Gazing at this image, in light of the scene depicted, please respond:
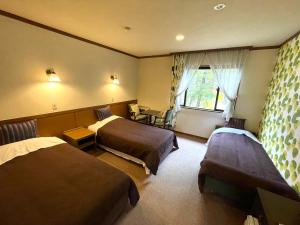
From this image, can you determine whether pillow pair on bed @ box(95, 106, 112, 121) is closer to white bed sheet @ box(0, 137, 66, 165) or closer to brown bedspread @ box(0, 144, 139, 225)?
white bed sheet @ box(0, 137, 66, 165)

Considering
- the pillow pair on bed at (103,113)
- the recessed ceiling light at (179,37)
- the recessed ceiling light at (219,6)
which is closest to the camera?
the recessed ceiling light at (219,6)

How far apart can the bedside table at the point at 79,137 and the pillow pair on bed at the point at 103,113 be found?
1.86ft

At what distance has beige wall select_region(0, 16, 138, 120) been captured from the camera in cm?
200

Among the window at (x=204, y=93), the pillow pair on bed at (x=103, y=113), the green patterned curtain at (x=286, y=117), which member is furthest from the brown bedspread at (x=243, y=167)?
the pillow pair on bed at (x=103, y=113)

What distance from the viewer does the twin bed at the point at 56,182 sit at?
107 centimetres

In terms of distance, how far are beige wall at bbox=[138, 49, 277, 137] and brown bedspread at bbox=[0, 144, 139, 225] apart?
9.59ft

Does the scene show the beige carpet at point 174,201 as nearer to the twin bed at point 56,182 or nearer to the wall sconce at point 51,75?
the twin bed at point 56,182

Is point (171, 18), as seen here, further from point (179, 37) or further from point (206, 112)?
point (206, 112)

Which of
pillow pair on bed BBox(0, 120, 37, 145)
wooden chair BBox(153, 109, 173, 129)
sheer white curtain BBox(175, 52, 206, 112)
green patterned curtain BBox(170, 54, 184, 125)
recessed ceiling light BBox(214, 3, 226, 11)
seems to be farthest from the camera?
green patterned curtain BBox(170, 54, 184, 125)

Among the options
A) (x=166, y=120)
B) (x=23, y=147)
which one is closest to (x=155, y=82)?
(x=166, y=120)

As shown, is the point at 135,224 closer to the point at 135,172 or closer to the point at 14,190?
the point at 135,172

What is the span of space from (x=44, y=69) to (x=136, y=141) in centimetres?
216

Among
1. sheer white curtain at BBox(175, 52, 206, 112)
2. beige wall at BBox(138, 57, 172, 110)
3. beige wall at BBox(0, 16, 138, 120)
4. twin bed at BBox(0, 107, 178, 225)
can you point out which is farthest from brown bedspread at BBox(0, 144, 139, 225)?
beige wall at BBox(138, 57, 172, 110)

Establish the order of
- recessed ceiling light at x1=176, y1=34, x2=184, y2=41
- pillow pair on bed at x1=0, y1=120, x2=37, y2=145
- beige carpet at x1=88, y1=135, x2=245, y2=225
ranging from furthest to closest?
recessed ceiling light at x1=176, y1=34, x2=184, y2=41 → pillow pair on bed at x1=0, y1=120, x2=37, y2=145 → beige carpet at x1=88, y1=135, x2=245, y2=225
